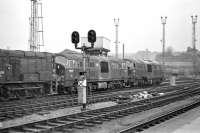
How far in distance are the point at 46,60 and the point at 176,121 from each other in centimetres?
1401

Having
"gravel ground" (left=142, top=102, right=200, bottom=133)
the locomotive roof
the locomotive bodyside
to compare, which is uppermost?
the locomotive roof

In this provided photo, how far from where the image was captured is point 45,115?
13.6m

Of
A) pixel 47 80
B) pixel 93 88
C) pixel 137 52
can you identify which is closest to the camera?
pixel 47 80

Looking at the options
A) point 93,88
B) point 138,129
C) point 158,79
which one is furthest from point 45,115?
point 158,79

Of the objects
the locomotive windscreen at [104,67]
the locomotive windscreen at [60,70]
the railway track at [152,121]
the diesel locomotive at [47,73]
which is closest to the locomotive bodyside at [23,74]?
the diesel locomotive at [47,73]

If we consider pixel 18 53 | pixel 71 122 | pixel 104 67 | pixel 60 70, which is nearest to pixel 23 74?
pixel 18 53

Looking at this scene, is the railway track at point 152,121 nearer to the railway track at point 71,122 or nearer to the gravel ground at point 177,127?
the gravel ground at point 177,127

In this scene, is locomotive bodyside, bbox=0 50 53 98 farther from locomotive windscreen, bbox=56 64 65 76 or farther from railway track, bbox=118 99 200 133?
railway track, bbox=118 99 200 133

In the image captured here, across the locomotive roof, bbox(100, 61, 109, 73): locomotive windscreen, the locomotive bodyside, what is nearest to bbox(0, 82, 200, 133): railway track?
the locomotive bodyside

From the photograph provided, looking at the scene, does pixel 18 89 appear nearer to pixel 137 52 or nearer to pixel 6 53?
pixel 6 53

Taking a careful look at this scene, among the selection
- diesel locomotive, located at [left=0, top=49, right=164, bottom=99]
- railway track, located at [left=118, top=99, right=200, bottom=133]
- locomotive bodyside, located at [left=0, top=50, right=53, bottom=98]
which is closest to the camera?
railway track, located at [left=118, top=99, right=200, bottom=133]

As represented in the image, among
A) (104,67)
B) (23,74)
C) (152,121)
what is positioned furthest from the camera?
(104,67)

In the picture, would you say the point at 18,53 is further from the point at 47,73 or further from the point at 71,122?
the point at 71,122

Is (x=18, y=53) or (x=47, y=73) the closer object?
(x=18, y=53)
